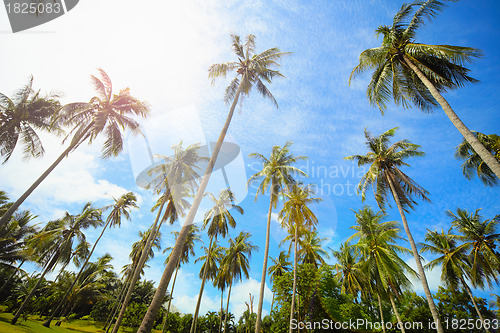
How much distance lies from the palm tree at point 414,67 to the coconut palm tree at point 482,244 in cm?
1951

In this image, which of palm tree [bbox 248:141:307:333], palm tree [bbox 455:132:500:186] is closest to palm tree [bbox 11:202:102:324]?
palm tree [bbox 248:141:307:333]

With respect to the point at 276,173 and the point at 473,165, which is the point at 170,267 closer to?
the point at 276,173

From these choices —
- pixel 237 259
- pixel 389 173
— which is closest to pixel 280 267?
pixel 237 259

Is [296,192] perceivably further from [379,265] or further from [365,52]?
[365,52]

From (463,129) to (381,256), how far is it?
1322 centimetres

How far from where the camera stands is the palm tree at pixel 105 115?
14.7 m

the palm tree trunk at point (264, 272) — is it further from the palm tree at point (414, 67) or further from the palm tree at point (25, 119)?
the palm tree at point (25, 119)

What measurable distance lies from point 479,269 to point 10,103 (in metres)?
46.6

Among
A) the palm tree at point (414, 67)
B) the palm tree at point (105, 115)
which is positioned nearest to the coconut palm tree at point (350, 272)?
the palm tree at point (414, 67)

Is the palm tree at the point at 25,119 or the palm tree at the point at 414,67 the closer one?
the palm tree at the point at 414,67

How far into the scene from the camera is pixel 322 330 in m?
17.2

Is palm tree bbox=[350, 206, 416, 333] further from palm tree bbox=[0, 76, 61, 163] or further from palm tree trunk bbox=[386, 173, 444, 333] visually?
palm tree bbox=[0, 76, 61, 163]

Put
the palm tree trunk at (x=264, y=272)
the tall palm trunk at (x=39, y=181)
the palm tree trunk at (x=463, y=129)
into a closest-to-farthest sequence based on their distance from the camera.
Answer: the palm tree trunk at (x=463, y=129) < the tall palm trunk at (x=39, y=181) < the palm tree trunk at (x=264, y=272)

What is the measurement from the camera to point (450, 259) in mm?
23781
